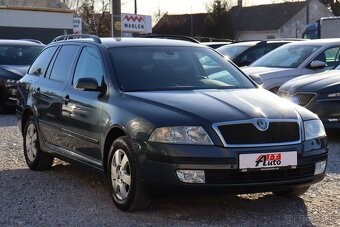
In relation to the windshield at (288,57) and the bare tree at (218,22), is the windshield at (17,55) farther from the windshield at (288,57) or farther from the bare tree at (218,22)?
the bare tree at (218,22)

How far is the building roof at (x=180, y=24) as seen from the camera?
7194 centimetres

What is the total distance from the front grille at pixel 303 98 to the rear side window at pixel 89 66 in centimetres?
381

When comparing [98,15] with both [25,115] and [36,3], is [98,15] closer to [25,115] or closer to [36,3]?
[36,3]

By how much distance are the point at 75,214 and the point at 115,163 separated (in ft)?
1.83

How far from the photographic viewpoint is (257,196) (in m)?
5.94

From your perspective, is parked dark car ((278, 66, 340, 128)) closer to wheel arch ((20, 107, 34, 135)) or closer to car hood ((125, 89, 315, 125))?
car hood ((125, 89, 315, 125))

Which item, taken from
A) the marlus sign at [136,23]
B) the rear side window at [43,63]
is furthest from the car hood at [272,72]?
the marlus sign at [136,23]

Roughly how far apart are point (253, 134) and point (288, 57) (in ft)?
23.5

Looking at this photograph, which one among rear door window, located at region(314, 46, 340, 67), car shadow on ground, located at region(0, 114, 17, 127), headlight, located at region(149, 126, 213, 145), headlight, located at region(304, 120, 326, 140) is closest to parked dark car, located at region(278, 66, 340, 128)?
rear door window, located at region(314, 46, 340, 67)

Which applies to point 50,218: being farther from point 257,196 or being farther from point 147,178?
point 257,196

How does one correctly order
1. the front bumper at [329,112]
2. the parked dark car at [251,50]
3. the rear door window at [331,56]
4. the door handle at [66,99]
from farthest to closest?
the parked dark car at [251,50]
the rear door window at [331,56]
the front bumper at [329,112]
the door handle at [66,99]

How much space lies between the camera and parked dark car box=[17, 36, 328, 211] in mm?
4910

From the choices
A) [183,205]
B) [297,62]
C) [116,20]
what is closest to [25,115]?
[183,205]

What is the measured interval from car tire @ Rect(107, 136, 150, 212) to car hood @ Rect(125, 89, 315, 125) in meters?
0.37
